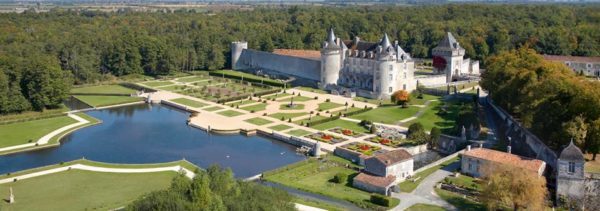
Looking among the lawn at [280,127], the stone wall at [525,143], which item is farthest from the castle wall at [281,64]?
the stone wall at [525,143]

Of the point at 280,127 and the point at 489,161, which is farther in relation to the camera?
the point at 280,127

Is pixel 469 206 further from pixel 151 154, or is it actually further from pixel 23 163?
pixel 23 163

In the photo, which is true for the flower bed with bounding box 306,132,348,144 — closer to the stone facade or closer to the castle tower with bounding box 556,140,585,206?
the castle tower with bounding box 556,140,585,206

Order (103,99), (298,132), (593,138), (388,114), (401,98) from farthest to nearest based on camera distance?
(103,99) < (401,98) < (388,114) < (298,132) < (593,138)

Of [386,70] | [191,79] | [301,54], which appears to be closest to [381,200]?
[386,70]

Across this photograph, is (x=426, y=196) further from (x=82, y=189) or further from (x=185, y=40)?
(x=185, y=40)

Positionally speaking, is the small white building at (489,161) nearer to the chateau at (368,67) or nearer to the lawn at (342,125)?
the lawn at (342,125)
